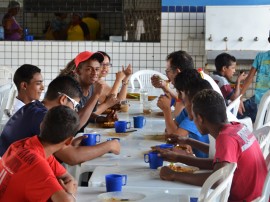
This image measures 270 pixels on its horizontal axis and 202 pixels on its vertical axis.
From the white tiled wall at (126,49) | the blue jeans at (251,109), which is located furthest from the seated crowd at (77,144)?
the white tiled wall at (126,49)

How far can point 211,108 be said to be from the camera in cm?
336

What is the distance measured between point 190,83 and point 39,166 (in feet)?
5.99

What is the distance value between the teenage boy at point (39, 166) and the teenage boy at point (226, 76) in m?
4.50

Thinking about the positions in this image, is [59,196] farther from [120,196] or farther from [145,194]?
[145,194]

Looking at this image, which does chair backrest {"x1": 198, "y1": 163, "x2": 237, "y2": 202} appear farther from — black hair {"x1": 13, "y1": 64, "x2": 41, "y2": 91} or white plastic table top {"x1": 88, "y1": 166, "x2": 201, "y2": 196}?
black hair {"x1": 13, "y1": 64, "x2": 41, "y2": 91}

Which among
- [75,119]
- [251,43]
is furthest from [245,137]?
[251,43]

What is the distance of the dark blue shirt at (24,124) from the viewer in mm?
3674

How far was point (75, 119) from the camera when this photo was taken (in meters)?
3.00

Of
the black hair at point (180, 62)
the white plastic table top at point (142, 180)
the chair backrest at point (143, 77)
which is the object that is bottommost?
the white plastic table top at point (142, 180)

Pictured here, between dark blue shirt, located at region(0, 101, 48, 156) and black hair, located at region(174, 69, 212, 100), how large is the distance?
3.29ft

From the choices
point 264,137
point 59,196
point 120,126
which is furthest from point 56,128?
point 120,126

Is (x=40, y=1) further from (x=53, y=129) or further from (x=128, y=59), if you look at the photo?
(x=53, y=129)

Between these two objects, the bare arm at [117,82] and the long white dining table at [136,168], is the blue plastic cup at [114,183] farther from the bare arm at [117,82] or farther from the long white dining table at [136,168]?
the bare arm at [117,82]

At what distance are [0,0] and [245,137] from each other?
1005 cm
